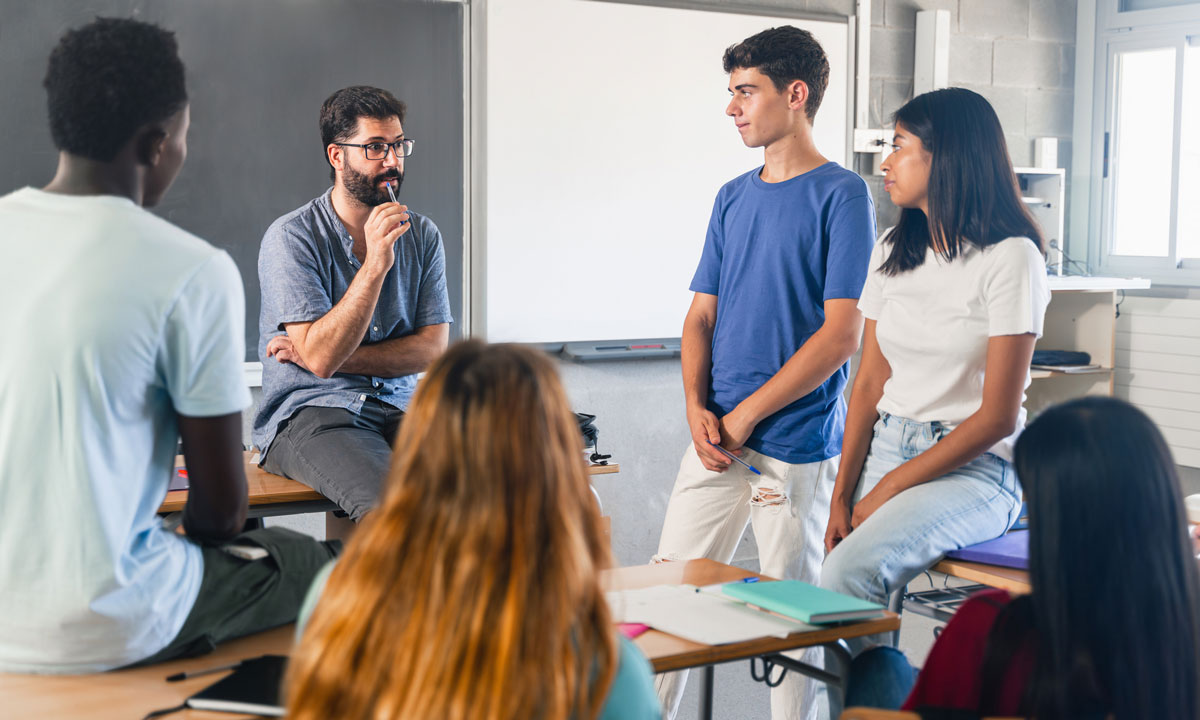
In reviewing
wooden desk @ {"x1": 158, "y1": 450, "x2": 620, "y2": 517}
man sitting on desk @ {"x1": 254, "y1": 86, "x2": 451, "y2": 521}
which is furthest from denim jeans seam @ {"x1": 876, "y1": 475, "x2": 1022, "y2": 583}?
man sitting on desk @ {"x1": 254, "y1": 86, "x2": 451, "y2": 521}

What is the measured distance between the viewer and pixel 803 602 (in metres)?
1.56

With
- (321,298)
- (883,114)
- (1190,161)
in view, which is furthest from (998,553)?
(1190,161)

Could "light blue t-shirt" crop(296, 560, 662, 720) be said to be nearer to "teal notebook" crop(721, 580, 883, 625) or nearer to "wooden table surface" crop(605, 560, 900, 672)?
"wooden table surface" crop(605, 560, 900, 672)

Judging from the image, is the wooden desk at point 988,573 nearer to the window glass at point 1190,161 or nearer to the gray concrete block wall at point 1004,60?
the gray concrete block wall at point 1004,60

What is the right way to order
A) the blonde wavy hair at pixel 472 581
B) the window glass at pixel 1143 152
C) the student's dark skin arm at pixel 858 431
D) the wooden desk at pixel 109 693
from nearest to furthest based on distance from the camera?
the blonde wavy hair at pixel 472 581
the wooden desk at pixel 109 693
the student's dark skin arm at pixel 858 431
the window glass at pixel 1143 152

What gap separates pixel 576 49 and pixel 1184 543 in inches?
119

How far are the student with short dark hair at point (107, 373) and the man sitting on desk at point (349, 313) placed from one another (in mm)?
795

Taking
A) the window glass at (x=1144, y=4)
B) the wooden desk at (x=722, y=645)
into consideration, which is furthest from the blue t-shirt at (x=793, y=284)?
the window glass at (x=1144, y=4)

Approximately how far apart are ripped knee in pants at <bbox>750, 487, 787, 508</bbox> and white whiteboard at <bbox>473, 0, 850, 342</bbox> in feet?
4.97

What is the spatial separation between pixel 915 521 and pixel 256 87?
2.35 metres

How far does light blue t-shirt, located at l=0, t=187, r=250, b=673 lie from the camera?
1.24 metres

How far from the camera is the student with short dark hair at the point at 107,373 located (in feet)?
4.07

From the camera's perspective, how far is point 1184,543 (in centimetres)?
109

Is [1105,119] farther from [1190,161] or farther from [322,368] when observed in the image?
[322,368]
